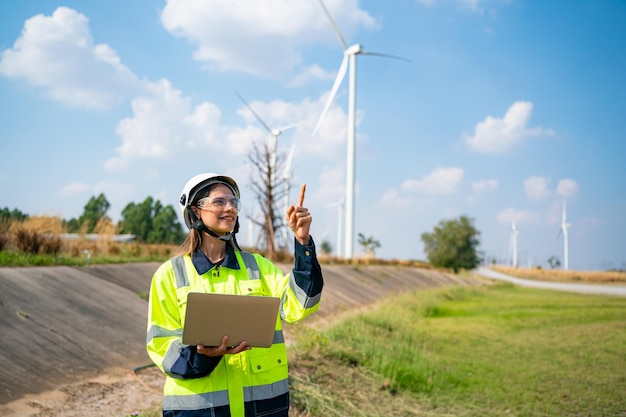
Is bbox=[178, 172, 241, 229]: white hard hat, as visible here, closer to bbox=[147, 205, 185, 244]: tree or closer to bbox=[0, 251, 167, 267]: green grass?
bbox=[0, 251, 167, 267]: green grass

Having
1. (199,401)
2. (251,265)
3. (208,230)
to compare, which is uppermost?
(208,230)

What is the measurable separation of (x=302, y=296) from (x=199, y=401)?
0.72 meters

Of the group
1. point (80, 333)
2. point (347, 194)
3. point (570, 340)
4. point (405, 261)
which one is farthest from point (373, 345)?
point (405, 261)

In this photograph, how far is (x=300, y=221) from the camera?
9.62 feet

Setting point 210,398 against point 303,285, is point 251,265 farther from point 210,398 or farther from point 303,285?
point 210,398

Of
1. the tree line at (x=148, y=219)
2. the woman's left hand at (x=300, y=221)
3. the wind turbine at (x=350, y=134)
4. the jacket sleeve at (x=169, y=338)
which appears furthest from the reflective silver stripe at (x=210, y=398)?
the tree line at (x=148, y=219)

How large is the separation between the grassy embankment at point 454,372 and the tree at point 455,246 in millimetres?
54647

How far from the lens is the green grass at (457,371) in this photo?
6.54 m

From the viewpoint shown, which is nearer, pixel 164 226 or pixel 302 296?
pixel 302 296

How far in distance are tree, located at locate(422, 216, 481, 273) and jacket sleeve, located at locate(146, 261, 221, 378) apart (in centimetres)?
6551

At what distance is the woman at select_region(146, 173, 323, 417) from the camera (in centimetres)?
275

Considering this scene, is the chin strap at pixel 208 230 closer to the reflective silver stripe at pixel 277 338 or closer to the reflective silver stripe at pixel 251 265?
the reflective silver stripe at pixel 251 265

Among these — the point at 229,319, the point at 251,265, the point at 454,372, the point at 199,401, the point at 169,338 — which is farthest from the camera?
the point at 454,372

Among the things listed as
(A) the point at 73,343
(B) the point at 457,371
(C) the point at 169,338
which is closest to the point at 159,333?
(C) the point at 169,338
